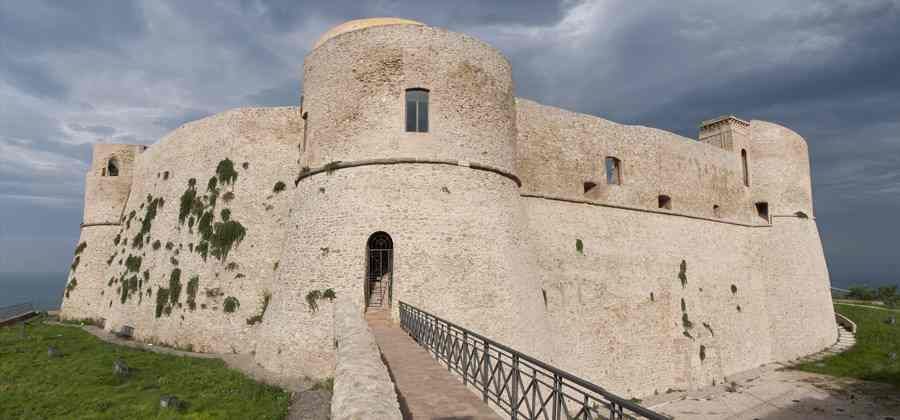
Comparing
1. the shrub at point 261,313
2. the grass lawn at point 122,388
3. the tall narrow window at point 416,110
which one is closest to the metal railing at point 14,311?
the grass lawn at point 122,388

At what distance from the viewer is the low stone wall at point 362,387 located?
428 cm

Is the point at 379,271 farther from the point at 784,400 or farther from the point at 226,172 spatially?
the point at 784,400

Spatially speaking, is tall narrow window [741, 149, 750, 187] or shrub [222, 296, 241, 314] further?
tall narrow window [741, 149, 750, 187]

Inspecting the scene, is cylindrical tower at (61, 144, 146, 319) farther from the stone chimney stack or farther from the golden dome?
the stone chimney stack

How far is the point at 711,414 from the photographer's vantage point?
16.8 m

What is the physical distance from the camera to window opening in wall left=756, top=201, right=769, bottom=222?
26.4 meters

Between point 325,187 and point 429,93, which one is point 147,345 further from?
point 429,93

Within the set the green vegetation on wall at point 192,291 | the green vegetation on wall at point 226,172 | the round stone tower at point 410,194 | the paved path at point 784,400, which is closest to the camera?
the round stone tower at point 410,194

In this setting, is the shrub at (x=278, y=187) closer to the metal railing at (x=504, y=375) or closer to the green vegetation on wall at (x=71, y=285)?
the metal railing at (x=504, y=375)

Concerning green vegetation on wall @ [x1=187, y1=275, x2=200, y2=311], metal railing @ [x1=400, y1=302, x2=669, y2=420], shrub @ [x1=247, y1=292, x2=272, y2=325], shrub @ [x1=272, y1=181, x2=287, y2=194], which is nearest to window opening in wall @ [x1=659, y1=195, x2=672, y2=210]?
metal railing @ [x1=400, y1=302, x2=669, y2=420]

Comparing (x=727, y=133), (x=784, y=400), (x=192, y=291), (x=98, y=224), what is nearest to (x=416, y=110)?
(x=192, y=291)

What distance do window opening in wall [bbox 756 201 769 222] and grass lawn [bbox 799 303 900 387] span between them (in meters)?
7.35

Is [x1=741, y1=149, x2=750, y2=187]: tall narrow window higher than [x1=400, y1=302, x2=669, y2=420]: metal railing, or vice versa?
[x1=741, y1=149, x2=750, y2=187]: tall narrow window

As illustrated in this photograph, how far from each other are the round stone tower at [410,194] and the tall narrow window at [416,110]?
29 mm
